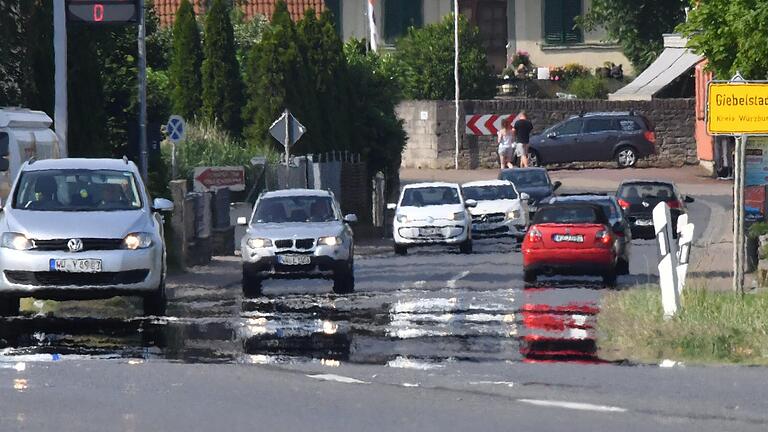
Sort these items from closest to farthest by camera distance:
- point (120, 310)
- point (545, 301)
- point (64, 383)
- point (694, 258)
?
1. point (64, 383)
2. point (120, 310)
3. point (545, 301)
4. point (694, 258)

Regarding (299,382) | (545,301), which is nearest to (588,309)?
(545,301)

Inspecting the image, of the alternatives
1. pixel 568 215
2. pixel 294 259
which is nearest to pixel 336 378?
pixel 294 259

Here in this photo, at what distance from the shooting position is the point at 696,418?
470 inches

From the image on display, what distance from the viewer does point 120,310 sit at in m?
21.7

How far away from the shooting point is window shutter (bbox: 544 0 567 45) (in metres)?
68.8

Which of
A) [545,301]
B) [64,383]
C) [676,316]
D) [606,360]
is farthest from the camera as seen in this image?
[545,301]

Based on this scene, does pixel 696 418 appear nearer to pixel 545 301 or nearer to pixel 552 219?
pixel 545 301

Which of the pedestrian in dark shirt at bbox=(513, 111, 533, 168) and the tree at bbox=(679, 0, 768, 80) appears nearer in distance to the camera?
the tree at bbox=(679, 0, 768, 80)

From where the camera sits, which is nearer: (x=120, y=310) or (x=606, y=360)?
(x=606, y=360)

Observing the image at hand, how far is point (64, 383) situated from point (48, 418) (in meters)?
1.79

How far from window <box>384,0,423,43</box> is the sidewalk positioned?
885 centimetres

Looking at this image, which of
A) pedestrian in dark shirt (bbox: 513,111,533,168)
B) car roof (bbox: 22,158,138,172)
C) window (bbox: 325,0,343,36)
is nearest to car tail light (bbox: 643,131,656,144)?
pedestrian in dark shirt (bbox: 513,111,533,168)

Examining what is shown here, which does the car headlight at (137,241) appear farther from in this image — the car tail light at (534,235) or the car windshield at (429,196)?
the car windshield at (429,196)

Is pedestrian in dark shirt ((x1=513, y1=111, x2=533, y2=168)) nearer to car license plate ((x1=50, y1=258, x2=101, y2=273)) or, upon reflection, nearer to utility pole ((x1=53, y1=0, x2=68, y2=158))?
utility pole ((x1=53, y1=0, x2=68, y2=158))
